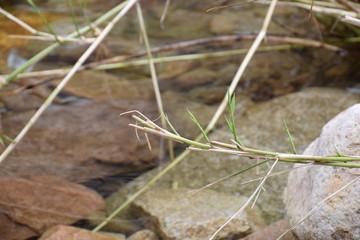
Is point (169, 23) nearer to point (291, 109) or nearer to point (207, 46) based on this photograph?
point (207, 46)

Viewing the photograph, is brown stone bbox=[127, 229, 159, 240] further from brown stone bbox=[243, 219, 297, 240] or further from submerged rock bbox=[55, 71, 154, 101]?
submerged rock bbox=[55, 71, 154, 101]

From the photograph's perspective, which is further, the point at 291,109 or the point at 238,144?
the point at 291,109

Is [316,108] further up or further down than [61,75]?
further down

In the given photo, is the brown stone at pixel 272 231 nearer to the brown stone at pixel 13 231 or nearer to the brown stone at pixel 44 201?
the brown stone at pixel 44 201

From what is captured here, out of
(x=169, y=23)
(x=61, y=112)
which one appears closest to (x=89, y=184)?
(x=61, y=112)

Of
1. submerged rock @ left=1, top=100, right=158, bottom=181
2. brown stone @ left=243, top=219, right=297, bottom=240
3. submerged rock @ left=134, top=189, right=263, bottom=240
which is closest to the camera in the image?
brown stone @ left=243, top=219, right=297, bottom=240

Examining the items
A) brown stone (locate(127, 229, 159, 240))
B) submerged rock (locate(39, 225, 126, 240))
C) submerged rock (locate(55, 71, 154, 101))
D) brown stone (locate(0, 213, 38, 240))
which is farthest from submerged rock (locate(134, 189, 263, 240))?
submerged rock (locate(55, 71, 154, 101))

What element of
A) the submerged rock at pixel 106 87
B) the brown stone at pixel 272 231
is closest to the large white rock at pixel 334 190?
the brown stone at pixel 272 231

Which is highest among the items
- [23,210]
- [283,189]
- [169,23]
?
[169,23]
